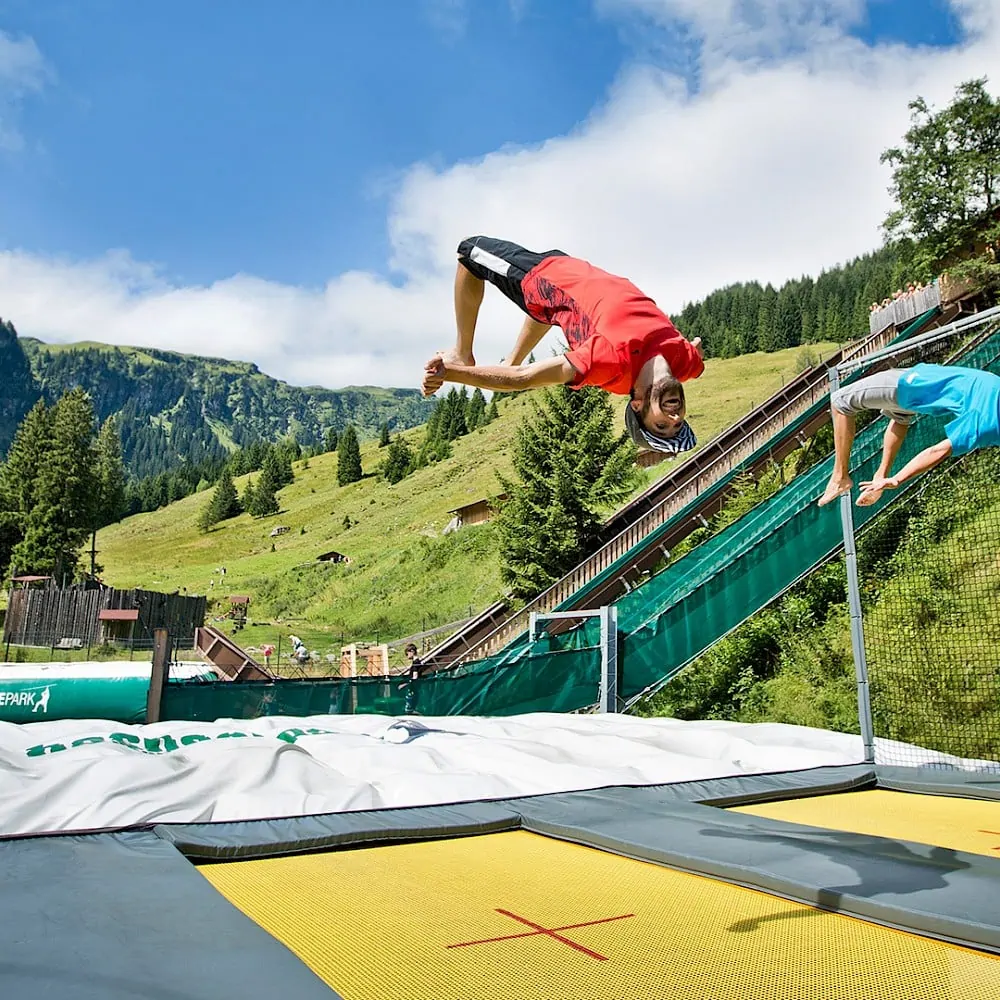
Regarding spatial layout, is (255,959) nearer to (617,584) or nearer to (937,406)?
(937,406)

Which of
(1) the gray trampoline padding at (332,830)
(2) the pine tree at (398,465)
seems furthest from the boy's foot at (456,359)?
(2) the pine tree at (398,465)

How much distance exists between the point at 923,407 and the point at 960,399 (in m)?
0.17

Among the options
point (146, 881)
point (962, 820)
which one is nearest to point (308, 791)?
point (146, 881)

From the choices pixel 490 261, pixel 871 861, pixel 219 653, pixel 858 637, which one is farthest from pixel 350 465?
pixel 871 861

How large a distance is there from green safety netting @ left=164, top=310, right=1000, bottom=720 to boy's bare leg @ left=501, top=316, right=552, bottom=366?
21.4 ft

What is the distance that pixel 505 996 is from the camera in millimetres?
2084

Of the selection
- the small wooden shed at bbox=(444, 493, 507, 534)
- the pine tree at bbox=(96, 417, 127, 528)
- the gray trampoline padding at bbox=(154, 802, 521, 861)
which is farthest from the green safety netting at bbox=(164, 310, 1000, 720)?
the pine tree at bbox=(96, 417, 127, 528)

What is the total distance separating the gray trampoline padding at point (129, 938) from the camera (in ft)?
6.59

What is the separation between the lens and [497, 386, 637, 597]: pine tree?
20281 millimetres

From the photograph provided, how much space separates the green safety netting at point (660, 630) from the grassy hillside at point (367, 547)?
18.7m

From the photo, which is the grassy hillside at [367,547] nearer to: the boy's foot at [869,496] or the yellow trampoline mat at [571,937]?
the boy's foot at [869,496]

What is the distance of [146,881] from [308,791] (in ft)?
6.11

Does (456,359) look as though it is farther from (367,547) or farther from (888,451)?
(367,547)

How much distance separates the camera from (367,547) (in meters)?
50.7
